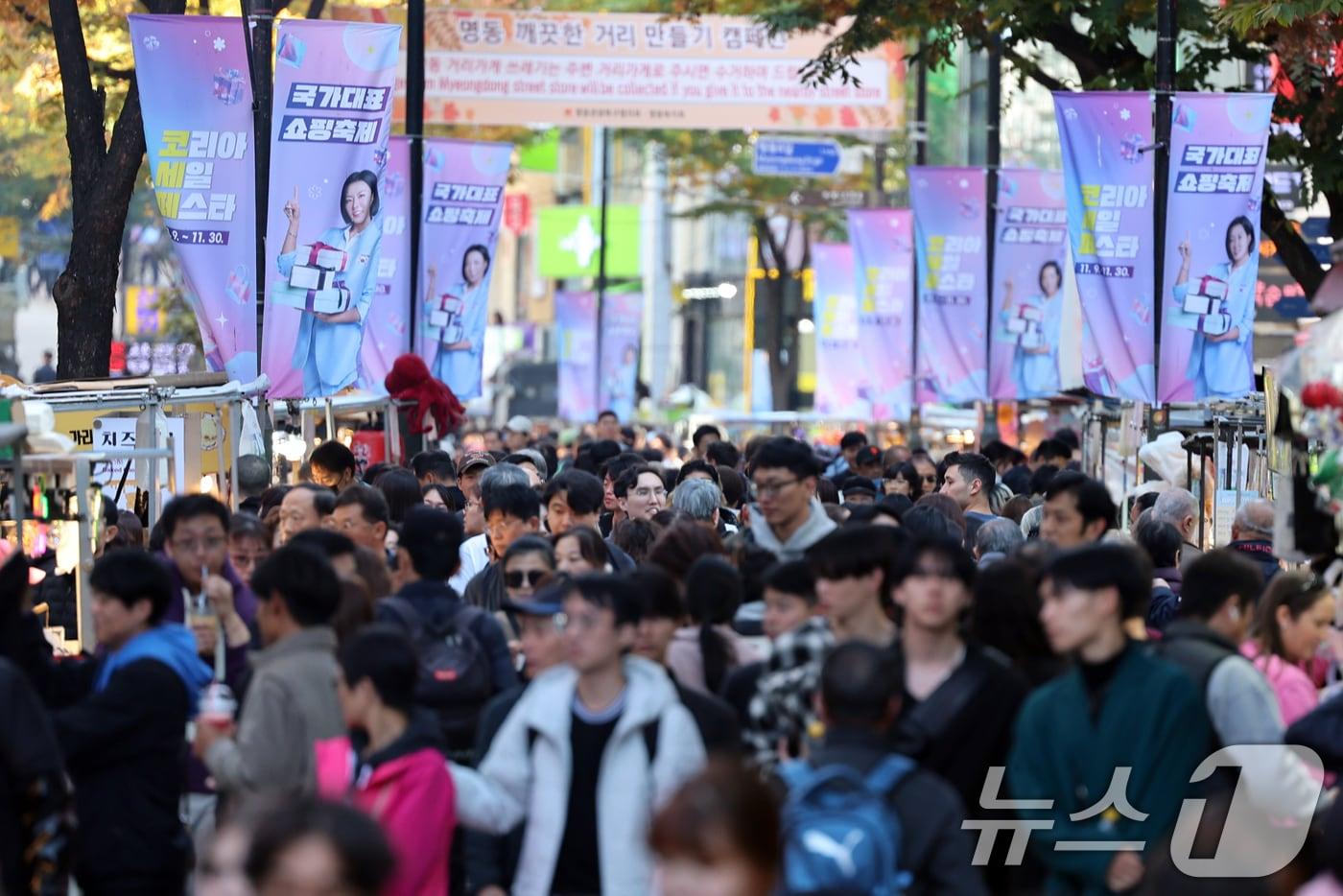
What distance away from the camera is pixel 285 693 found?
6.79 meters

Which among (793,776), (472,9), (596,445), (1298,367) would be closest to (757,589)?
(1298,367)

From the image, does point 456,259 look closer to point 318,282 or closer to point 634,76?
point 318,282

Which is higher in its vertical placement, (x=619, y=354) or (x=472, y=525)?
(x=619, y=354)

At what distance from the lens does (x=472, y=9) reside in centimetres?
2705

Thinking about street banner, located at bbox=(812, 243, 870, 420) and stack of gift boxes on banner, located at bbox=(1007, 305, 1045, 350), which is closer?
stack of gift boxes on banner, located at bbox=(1007, 305, 1045, 350)

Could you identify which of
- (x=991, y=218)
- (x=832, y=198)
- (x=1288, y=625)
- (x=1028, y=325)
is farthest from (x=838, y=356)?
(x=1288, y=625)

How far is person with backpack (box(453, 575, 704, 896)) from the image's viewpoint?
6.23 m

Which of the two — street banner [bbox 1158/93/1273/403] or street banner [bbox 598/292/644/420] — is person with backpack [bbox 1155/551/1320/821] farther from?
street banner [bbox 598/292/644/420]

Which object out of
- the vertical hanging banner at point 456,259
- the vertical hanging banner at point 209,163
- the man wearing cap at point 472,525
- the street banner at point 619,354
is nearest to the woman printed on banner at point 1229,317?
the man wearing cap at point 472,525

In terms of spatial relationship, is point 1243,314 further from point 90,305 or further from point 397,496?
point 90,305

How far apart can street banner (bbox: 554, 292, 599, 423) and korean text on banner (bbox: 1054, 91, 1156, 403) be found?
19.7 m

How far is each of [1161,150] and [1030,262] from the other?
790 centimetres

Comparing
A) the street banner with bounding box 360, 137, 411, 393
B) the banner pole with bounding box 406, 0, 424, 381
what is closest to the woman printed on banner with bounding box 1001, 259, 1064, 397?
the banner pole with bounding box 406, 0, 424, 381

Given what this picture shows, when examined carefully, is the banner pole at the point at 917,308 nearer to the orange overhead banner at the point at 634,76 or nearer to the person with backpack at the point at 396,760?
the orange overhead banner at the point at 634,76
